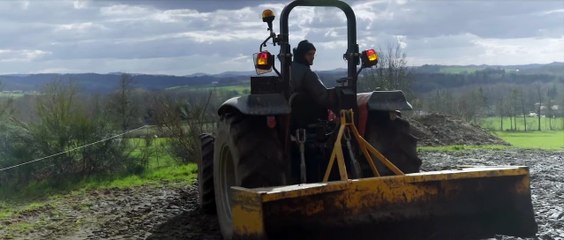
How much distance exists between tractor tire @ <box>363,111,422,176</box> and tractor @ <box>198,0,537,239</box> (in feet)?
→ 0.03

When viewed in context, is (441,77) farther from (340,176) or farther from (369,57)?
(340,176)

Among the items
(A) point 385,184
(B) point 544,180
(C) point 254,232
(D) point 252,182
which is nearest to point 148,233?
(D) point 252,182

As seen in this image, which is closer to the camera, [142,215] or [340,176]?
[340,176]

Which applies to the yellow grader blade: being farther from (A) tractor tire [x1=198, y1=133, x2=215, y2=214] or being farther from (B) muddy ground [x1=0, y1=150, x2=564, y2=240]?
(A) tractor tire [x1=198, y1=133, x2=215, y2=214]

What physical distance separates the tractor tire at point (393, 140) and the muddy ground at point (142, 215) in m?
1.13

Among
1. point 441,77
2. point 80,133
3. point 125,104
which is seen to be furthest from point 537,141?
point 80,133

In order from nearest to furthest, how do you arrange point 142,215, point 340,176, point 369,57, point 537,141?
point 340,176
point 369,57
point 142,215
point 537,141

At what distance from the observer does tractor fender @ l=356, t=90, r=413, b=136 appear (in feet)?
22.1

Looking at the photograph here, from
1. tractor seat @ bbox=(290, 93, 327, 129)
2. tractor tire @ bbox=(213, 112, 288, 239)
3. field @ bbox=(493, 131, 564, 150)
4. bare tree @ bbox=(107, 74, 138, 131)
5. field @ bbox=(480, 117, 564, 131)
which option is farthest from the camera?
field @ bbox=(480, 117, 564, 131)

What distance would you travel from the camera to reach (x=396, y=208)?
5547mm

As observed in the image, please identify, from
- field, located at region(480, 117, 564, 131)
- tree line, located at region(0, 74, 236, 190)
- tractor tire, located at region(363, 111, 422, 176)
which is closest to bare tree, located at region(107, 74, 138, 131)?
tree line, located at region(0, 74, 236, 190)

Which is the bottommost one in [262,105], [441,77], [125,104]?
[441,77]

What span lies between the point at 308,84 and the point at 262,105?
2.59 ft

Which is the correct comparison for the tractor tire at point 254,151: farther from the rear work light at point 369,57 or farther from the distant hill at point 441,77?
the distant hill at point 441,77
